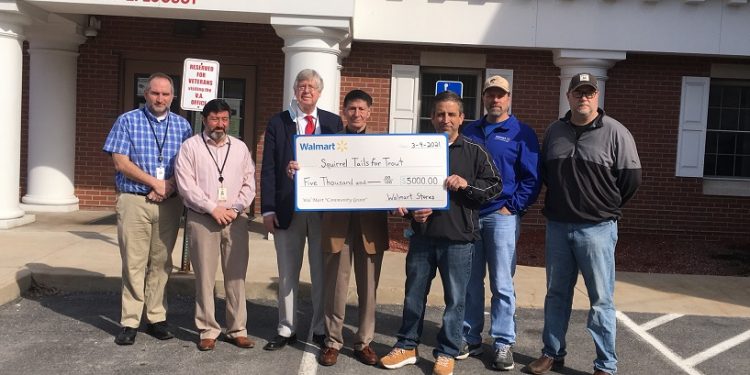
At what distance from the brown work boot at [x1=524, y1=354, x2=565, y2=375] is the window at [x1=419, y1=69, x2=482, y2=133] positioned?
6.66 m

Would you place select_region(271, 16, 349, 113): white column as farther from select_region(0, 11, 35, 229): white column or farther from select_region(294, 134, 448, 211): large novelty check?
select_region(294, 134, 448, 211): large novelty check

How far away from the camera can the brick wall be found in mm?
11227

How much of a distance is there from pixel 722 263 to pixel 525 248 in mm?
2467

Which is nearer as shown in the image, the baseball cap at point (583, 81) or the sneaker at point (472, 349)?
the baseball cap at point (583, 81)

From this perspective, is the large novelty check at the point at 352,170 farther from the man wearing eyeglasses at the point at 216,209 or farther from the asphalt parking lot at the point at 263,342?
the asphalt parking lot at the point at 263,342

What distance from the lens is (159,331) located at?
18.1 feet

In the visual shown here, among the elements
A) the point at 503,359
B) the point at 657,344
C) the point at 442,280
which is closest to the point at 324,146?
the point at 442,280

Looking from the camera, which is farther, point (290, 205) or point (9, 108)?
point (9, 108)

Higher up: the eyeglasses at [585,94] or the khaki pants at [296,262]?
the eyeglasses at [585,94]

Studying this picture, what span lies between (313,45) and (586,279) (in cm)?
511

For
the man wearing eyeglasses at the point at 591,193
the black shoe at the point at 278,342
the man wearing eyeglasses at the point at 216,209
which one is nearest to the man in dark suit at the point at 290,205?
the black shoe at the point at 278,342

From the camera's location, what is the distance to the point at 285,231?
17.4 feet

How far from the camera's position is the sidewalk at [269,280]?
6.88 m

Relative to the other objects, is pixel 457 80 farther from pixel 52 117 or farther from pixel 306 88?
pixel 306 88
